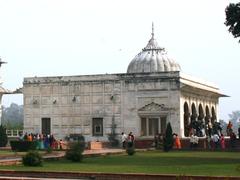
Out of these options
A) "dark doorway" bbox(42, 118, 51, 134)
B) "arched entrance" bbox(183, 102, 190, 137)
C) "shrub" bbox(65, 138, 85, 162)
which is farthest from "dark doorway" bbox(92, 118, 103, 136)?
"shrub" bbox(65, 138, 85, 162)

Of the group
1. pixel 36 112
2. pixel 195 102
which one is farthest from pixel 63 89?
pixel 195 102

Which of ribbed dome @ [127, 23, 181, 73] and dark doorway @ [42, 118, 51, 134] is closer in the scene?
dark doorway @ [42, 118, 51, 134]

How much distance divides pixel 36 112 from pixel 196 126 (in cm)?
1213

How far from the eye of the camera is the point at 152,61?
1844 inches

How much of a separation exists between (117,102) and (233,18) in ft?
67.9

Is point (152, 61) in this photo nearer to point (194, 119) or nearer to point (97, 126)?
point (194, 119)

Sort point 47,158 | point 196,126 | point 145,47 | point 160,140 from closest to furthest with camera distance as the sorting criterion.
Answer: point 47,158, point 160,140, point 196,126, point 145,47

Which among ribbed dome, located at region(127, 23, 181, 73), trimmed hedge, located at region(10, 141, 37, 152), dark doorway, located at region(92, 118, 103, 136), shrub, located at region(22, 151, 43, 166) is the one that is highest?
ribbed dome, located at region(127, 23, 181, 73)

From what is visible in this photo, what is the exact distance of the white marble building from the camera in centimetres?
4228

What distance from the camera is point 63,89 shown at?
45062 mm

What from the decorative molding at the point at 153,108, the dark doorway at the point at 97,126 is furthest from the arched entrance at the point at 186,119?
the dark doorway at the point at 97,126

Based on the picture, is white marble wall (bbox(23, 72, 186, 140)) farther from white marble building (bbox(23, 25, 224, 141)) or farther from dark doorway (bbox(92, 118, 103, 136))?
dark doorway (bbox(92, 118, 103, 136))

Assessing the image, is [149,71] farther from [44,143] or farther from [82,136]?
[44,143]

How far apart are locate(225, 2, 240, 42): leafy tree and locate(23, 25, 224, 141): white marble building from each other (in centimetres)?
1829
